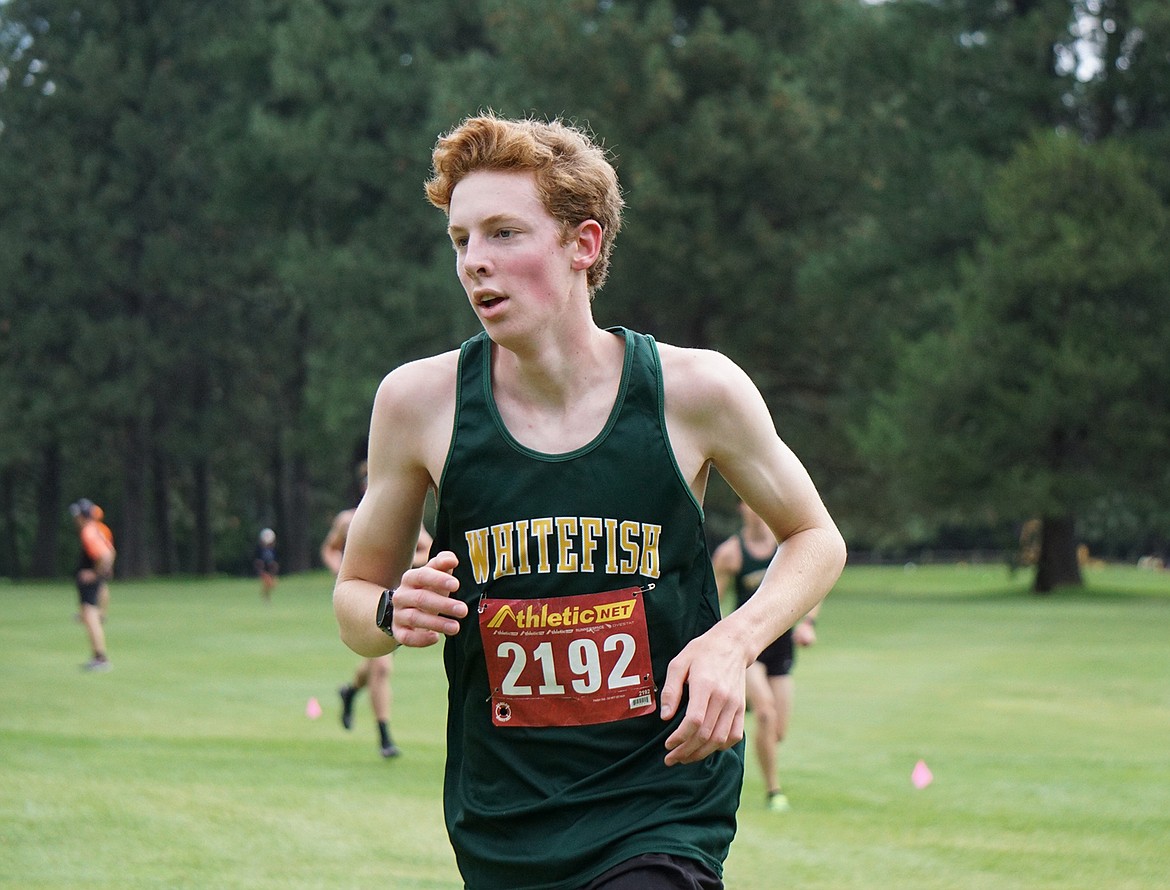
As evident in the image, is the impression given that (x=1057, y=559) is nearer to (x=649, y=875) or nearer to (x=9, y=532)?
(x=9, y=532)

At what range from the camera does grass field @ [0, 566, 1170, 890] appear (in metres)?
9.47

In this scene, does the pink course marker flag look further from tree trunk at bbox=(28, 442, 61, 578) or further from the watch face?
tree trunk at bbox=(28, 442, 61, 578)

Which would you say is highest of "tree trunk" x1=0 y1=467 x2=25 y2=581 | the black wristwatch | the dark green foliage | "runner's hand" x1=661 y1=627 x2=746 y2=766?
the dark green foliage

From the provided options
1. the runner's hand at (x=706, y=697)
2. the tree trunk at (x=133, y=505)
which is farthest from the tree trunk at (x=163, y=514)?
the runner's hand at (x=706, y=697)

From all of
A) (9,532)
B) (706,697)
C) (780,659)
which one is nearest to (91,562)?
(780,659)

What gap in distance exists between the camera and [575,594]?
3508 mm

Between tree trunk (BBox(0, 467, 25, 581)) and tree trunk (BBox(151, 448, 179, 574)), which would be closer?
tree trunk (BBox(151, 448, 179, 574))

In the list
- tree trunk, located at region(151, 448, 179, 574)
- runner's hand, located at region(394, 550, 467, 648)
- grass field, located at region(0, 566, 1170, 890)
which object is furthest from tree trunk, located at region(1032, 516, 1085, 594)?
runner's hand, located at region(394, 550, 467, 648)

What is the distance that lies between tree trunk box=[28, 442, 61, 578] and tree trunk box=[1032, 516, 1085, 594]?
1304 inches

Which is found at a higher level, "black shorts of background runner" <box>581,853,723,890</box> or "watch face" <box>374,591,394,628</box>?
"watch face" <box>374,591,394,628</box>

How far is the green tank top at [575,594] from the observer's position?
3.49 meters

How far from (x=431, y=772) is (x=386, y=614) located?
9670mm

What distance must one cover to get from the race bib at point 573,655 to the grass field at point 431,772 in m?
5.63

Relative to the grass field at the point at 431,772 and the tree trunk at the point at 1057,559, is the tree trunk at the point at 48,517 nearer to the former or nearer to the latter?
the grass field at the point at 431,772
